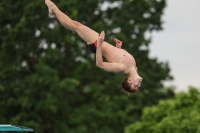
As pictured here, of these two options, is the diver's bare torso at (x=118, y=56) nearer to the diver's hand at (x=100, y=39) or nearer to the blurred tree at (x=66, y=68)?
the diver's hand at (x=100, y=39)

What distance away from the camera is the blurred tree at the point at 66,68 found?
93.9 feet

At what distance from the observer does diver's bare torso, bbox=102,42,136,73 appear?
37.1 ft

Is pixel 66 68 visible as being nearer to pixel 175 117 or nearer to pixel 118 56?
pixel 175 117

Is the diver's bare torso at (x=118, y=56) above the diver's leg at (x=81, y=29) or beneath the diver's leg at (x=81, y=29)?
beneath

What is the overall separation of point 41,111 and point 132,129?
21.5 feet

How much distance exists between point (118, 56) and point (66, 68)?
1917 centimetres

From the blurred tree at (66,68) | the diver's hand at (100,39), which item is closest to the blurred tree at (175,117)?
the blurred tree at (66,68)

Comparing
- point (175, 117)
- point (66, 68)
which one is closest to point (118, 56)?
point (175, 117)

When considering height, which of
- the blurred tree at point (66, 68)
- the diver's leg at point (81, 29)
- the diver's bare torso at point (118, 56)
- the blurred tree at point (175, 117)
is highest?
the blurred tree at point (66, 68)

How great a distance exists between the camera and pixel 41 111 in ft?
96.1

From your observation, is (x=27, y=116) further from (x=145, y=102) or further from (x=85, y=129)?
(x=145, y=102)

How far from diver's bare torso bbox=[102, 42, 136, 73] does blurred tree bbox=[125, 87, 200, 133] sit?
1027 centimetres

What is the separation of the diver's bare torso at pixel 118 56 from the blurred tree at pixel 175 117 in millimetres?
10272

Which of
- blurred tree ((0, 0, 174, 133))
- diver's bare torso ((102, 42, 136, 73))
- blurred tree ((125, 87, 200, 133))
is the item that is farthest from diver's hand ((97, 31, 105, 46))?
blurred tree ((0, 0, 174, 133))
